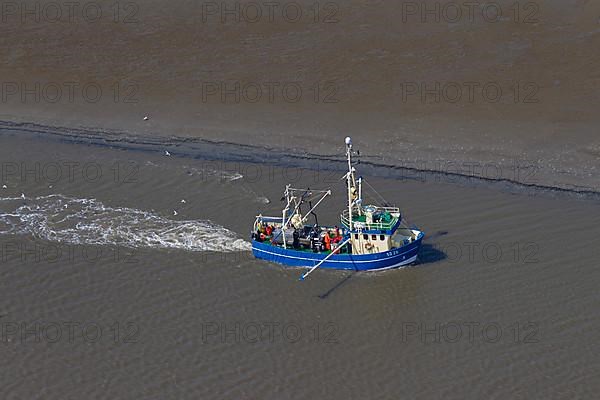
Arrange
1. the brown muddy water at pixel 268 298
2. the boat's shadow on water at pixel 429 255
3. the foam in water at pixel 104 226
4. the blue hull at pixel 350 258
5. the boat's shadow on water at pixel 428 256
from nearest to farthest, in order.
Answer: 1. the brown muddy water at pixel 268 298
2. the blue hull at pixel 350 258
3. the boat's shadow on water at pixel 428 256
4. the boat's shadow on water at pixel 429 255
5. the foam in water at pixel 104 226

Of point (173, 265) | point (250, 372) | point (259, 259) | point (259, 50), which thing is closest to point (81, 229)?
point (173, 265)

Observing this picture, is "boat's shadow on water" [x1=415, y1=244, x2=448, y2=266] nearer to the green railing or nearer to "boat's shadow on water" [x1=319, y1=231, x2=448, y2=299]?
"boat's shadow on water" [x1=319, y1=231, x2=448, y2=299]

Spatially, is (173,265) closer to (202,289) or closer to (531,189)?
(202,289)

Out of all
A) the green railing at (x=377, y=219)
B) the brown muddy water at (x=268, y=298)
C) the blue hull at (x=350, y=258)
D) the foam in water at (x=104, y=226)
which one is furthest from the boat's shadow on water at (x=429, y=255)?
the foam in water at (x=104, y=226)

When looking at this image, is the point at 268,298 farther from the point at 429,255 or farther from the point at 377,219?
the point at 429,255

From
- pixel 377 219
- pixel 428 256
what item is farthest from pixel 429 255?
pixel 377 219

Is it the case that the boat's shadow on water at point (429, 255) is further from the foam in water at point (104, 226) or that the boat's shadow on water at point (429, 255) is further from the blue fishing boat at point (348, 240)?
the foam in water at point (104, 226)
